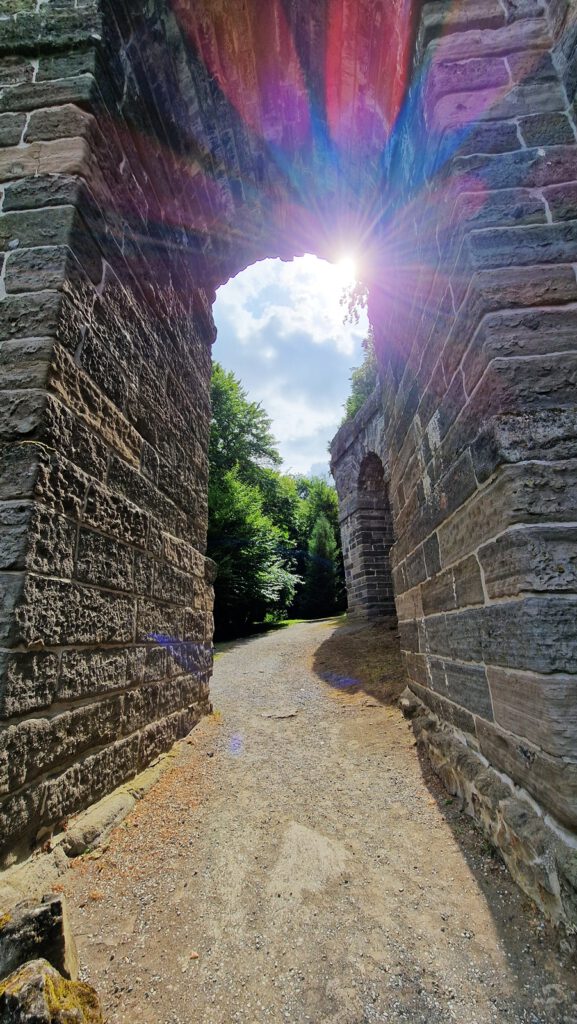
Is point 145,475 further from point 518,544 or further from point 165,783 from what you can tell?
point 518,544

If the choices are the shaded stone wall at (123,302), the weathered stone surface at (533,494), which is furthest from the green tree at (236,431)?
the weathered stone surface at (533,494)

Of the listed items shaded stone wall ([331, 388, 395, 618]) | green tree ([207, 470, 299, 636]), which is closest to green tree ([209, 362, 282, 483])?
green tree ([207, 470, 299, 636])

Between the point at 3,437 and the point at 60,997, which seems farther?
the point at 3,437

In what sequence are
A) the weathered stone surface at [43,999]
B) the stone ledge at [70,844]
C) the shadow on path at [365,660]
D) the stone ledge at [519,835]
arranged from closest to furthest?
the weathered stone surface at [43,999] < the stone ledge at [519,835] < the stone ledge at [70,844] < the shadow on path at [365,660]

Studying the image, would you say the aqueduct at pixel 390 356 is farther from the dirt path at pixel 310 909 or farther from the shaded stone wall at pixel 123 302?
the dirt path at pixel 310 909

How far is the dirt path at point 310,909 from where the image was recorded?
1187mm

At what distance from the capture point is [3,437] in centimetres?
167

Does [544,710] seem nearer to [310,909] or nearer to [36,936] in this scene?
[310,909]

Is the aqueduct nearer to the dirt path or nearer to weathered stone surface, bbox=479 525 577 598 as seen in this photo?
weathered stone surface, bbox=479 525 577 598

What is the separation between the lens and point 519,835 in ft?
4.80

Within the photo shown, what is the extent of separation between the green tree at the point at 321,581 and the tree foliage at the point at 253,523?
0.17 feet

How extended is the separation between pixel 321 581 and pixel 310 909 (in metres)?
18.8

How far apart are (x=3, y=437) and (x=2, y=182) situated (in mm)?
1476

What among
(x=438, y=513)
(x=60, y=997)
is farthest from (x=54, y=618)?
(x=438, y=513)
